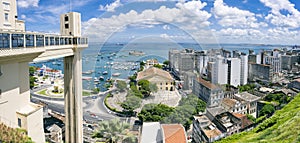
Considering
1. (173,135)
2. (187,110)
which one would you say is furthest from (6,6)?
(187,110)

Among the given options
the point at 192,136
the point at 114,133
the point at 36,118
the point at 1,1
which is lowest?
the point at 192,136

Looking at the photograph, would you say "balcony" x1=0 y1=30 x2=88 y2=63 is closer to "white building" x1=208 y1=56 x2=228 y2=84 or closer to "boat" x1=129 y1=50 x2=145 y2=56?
"boat" x1=129 y1=50 x2=145 y2=56

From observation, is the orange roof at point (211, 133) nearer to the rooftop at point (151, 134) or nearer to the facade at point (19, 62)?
the rooftop at point (151, 134)

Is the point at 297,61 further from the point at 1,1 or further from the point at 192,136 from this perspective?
the point at 1,1

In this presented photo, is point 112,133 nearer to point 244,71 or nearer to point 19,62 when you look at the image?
point 19,62

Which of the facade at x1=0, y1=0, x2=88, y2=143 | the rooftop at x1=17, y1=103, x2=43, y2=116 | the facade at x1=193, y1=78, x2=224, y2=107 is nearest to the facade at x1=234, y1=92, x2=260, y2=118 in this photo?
the facade at x1=193, y1=78, x2=224, y2=107

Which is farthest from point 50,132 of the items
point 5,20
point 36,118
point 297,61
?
point 297,61

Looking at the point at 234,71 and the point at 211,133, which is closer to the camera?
the point at 211,133
